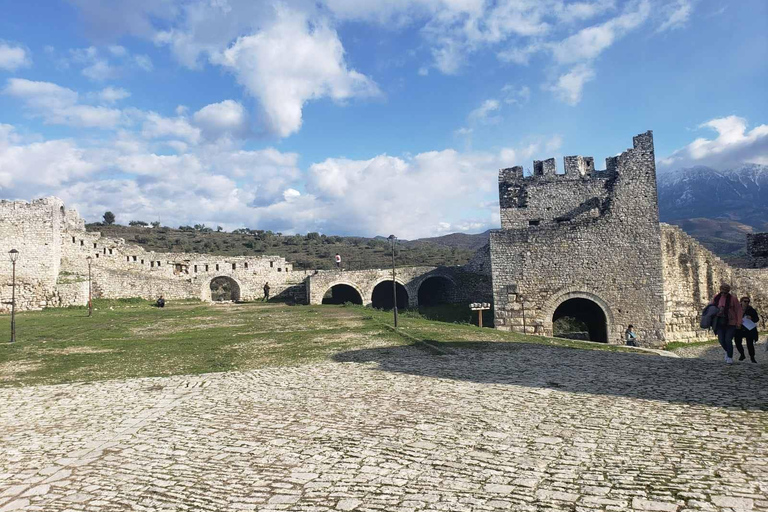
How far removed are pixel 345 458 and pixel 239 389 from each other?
4300 millimetres

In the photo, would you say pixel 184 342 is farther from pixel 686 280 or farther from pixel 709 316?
pixel 686 280

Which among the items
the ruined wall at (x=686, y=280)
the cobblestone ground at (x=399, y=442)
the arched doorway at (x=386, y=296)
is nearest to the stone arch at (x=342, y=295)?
the arched doorway at (x=386, y=296)

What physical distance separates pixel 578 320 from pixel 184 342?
1981 centimetres

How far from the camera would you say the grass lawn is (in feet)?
36.6

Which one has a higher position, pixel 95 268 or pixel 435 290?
pixel 95 268

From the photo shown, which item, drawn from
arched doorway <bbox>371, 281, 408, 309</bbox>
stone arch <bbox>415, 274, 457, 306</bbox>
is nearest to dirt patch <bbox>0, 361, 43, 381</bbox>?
stone arch <bbox>415, 274, 457, 306</bbox>

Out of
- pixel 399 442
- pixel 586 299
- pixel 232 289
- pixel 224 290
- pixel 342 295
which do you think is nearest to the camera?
pixel 399 442

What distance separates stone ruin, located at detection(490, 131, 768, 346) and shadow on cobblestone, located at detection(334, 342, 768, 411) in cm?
898

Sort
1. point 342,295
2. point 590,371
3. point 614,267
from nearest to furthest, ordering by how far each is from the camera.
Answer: point 590,371, point 614,267, point 342,295

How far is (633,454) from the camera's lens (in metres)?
4.91

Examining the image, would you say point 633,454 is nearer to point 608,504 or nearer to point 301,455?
point 608,504

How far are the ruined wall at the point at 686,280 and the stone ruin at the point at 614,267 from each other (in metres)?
0.05

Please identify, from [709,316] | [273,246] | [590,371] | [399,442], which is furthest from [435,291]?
[273,246]

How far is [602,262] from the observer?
21906 mm
